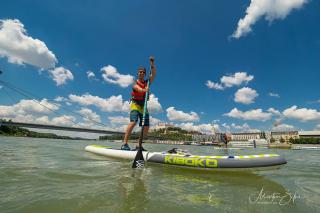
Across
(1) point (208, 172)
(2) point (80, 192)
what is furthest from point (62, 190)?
(1) point (208, 172)

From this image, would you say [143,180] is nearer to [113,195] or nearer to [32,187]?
[113,195]

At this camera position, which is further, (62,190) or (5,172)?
(5,172)

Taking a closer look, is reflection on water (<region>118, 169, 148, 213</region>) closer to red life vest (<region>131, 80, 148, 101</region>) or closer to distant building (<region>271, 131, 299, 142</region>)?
red life vest (<region>131, 80, 148, 101</region>)

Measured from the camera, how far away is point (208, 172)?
498 centimetres

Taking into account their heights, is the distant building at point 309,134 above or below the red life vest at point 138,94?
above

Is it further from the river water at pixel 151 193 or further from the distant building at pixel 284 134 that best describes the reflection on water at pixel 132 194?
the distant building at pixel 284 134

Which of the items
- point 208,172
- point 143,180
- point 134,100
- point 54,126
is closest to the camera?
point 143,180

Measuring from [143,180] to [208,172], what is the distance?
170cm

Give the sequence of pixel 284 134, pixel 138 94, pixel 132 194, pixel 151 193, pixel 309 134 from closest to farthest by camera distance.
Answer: pixel 132 194 → pixel 151 193 → pixel 138 94 → pixel 309 134 → pixel 284 134
